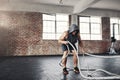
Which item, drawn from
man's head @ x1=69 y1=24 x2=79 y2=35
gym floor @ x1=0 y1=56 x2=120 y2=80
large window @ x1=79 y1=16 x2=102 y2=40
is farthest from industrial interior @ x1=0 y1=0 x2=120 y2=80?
man's head @ x1=69 y1=24 x2=79 y2=35

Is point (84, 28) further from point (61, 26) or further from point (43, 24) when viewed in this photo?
point (43, 24)

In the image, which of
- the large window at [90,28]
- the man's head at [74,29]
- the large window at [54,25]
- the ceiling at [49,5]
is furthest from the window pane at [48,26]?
the man's head at [74,29]

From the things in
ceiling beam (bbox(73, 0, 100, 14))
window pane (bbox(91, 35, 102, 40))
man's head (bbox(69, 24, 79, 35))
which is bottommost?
window pane (bbox(91, 35, 102, 40))

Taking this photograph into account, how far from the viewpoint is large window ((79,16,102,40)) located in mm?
11820

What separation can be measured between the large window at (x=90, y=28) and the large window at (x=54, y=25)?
1306mm

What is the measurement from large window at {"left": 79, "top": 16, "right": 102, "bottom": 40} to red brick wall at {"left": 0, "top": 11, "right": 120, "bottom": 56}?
242cm

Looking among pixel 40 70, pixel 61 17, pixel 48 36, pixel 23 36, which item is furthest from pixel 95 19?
pixel 40 70

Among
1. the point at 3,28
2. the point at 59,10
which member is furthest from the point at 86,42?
the point at 3,28

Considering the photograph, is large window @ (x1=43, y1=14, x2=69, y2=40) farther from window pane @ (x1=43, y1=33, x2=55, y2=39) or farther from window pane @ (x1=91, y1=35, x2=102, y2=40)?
window pane @ (x1=91, y1=35, x2=102, y2=40)

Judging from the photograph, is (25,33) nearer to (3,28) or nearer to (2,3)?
(3,28)

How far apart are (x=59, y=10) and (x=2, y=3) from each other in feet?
11.2

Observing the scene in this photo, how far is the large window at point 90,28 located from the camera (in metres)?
11.8

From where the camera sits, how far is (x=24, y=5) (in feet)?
31.2

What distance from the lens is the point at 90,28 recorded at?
12070mm
